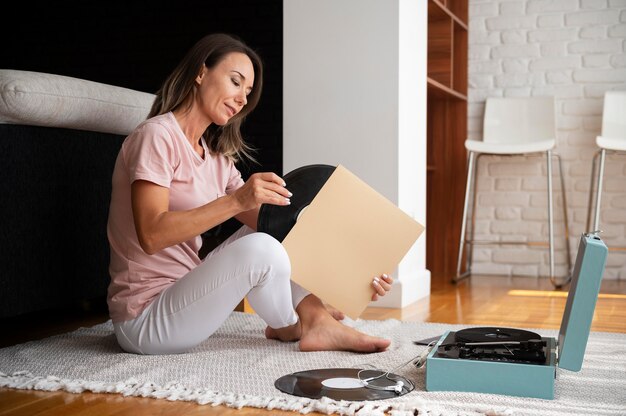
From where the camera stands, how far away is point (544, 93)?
4375mm

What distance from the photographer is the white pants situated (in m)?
1.91

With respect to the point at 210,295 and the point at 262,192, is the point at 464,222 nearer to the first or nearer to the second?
the point at 210,295

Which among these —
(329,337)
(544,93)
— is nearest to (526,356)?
(329,337)

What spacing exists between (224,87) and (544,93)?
2.77 m

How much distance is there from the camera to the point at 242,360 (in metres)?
1.99

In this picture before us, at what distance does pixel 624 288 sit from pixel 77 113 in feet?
9.17

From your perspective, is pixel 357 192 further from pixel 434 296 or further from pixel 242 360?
pixel 434 296

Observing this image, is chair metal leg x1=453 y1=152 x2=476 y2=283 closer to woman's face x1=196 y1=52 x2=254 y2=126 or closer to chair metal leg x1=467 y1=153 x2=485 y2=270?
chair metal leg x1=467 y1=153 x2=485 y2=270

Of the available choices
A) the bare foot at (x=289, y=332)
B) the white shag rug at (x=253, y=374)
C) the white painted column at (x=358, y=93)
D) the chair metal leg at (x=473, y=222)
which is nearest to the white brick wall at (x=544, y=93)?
the chair metal leg at (x=473, y=222)

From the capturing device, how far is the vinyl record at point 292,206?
206cm

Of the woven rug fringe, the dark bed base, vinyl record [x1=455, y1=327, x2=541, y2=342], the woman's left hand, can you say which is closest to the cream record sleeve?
the woman's left hand

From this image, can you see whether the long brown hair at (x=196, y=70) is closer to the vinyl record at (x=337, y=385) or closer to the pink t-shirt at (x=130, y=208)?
the pink t-shirt at (x=130, y=208)

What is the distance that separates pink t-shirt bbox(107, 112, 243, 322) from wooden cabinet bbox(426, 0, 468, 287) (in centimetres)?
252

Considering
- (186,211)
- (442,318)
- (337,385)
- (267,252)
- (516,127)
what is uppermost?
(516,127)
